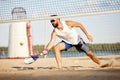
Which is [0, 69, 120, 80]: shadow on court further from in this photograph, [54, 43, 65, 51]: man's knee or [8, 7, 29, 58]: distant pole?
[8, 7, 29, 58]: distant pole

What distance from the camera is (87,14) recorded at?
9.55 meters

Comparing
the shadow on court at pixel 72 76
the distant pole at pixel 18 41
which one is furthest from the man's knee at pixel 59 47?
the distant pole at pixel 18 41

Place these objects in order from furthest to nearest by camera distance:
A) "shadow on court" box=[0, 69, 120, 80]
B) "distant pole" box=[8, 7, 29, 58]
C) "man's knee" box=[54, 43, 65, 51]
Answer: "distant pole" box=[8, 7, 29, 58] < "man's knee" box=[54, 43, 65, 51] < "shadow on court" box=[0, 69, 120, 80]

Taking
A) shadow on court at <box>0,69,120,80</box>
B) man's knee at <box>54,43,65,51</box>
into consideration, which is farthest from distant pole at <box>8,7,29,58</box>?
shadow on court at <box>0,69,120,80</box>

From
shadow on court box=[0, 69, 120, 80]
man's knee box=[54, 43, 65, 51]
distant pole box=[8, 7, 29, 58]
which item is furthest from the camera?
distant pole box=[8, 7, 29, 58]

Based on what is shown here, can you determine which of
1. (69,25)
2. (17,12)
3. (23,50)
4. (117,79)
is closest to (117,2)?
(69,25)

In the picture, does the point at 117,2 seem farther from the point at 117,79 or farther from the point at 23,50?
the point at 23,50

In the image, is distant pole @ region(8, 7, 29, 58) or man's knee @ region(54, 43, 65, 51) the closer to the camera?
man's knee @ region(54, 43, 65, 51)

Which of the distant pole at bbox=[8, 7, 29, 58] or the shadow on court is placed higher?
the distant pole at bbox=[8, 7, 29, 58]

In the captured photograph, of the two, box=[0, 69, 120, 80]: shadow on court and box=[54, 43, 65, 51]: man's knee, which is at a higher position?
box=[54, 43, 65, 51]: man's knee

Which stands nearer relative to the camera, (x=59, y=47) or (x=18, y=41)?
(x=59, y=47)

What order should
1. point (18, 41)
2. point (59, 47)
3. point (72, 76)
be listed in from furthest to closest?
point (18, 41)
point (59, 47)
point (72, 76)

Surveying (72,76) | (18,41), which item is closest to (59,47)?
(72,76)

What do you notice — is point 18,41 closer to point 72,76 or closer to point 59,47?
point 59,47
